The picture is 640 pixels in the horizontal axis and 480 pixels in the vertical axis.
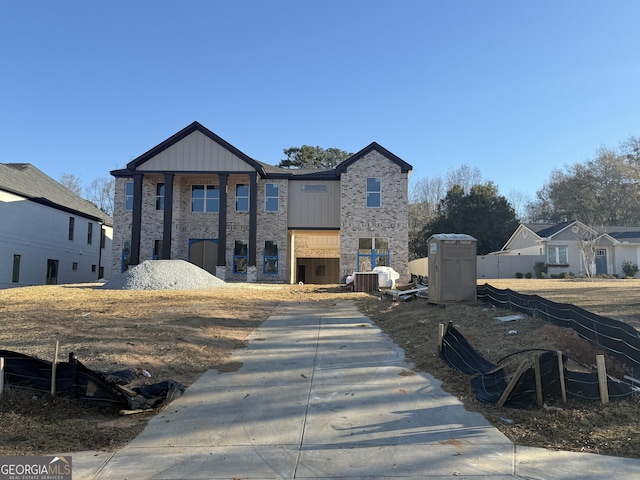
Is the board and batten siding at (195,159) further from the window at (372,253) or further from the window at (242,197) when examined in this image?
the window at (372,253)

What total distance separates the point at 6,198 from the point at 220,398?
27.4 m

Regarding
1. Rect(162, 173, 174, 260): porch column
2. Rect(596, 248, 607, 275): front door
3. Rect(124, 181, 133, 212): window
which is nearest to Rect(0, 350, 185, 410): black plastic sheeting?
Rect(162, 173, 174, 260): porch column

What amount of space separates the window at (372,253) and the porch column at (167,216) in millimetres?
11242

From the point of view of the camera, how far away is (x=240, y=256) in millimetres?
27922

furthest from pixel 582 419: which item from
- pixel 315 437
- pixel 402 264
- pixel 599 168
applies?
pixel 599 168

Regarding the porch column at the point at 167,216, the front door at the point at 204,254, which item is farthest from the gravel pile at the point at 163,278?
the front door at the point at 204,254

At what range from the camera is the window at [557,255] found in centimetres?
3631

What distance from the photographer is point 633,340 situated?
18.4 ft

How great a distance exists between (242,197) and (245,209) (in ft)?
2.78

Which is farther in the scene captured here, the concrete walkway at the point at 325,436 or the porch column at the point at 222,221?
the porch column at the point at 222,221

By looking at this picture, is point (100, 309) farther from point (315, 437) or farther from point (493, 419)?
point (493, 419)

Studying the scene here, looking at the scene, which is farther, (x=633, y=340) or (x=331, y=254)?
(x=331, y=254)

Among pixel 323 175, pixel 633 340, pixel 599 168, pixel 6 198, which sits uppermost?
pixel 599 168
